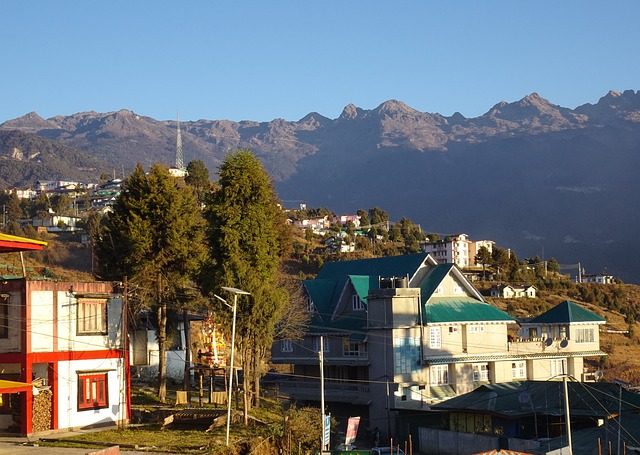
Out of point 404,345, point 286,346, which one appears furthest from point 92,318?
point 286,346

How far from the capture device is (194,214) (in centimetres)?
5972

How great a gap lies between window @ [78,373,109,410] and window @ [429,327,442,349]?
2547 cm

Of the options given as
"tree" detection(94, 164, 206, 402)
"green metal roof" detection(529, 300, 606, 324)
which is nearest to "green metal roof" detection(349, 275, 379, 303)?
"tree" detection(94, 164, 206, 402)

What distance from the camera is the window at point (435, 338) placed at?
64.8m

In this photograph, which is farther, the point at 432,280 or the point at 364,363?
the point at 432,280

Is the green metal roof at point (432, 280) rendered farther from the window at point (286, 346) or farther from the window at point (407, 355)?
the window at point (286, 346)

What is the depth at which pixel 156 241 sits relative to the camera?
57.7 meters

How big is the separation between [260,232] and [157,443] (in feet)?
49.2

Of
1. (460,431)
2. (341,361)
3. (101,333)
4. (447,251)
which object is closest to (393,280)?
(341,361)

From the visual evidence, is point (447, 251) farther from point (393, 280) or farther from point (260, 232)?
point (260, 232)

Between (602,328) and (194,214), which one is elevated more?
(194,214)

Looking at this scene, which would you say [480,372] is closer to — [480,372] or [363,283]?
[480,372]

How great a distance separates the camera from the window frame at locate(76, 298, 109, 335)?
4703 centimetres

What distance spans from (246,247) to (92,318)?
9754 mm
